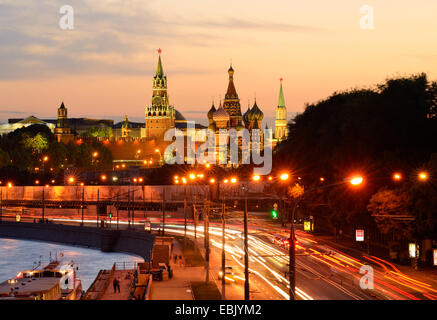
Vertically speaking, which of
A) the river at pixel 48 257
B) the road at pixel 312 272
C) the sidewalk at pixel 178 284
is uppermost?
the road at pixel 312 272

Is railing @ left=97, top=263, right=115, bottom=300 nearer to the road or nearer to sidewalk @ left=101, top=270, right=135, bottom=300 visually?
sidewalk @ left=101, top=270, right=135, bottom=300

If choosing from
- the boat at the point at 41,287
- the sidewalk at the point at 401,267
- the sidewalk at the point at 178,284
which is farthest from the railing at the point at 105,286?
the sidewalk at the point at 401,267

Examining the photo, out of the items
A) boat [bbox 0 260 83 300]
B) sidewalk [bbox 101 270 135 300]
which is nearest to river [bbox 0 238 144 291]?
sidewalk [bbox 101 270 135 300]

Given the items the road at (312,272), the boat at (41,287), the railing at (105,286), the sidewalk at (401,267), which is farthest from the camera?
the railing at (105,286)

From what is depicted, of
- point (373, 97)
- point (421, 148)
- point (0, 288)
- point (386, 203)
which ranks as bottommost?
point (0, 288)

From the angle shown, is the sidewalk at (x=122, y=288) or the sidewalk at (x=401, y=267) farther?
the sidewalk at (x=122, y=288)

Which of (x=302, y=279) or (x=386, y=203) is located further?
(x=386, y=203)

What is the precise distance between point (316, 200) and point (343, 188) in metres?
13.3

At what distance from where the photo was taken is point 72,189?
450 feet

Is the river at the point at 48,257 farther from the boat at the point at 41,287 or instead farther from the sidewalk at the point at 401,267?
the sidewalk at the point at 401,267

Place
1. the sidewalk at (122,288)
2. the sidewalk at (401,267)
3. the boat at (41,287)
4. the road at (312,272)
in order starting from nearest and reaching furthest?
1. the road at (312,272)
2. the boat at (41,287)
3. the sidewalk at (401,267)
4. the sidewalk at (122,288)
